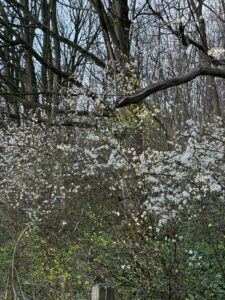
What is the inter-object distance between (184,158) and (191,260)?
1.23 m

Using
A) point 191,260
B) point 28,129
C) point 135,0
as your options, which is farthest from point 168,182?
point 135,0

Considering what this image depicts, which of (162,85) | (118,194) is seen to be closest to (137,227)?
(118,194)

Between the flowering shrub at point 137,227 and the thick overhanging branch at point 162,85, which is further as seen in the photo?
the flowering shrub at point 137,227

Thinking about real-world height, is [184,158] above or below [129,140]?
below

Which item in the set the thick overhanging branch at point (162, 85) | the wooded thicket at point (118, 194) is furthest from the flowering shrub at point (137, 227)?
the thick overhanging branch at point (162, 85)

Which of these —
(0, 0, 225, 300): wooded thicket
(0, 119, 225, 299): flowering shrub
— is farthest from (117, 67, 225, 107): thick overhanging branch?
(0, 119, 225, 299): flowering shrub

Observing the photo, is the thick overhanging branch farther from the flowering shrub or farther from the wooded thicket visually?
the flowering shrub

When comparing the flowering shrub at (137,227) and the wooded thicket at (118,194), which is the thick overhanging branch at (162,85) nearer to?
the wooded thicket at (118,194)

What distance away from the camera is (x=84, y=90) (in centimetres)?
973

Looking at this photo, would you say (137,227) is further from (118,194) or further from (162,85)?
(162,85)

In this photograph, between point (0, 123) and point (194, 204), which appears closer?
point (194, 204)

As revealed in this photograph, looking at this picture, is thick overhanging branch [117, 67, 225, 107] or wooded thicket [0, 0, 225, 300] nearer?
thick overhanging branch [117, 67, 225, 107]

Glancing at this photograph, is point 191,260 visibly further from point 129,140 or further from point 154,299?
point 129,140

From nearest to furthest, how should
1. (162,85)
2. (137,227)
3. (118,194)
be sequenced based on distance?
(162,85)
(137,227)
(118,194)
